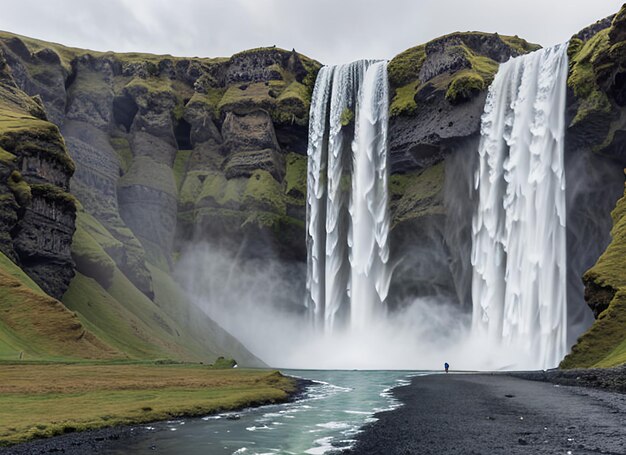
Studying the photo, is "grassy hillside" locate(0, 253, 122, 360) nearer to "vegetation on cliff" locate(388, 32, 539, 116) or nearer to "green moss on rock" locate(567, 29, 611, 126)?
"green moss on rock" locate(567, 29, 611, 126)

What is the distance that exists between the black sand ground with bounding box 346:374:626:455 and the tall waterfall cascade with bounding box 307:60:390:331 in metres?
72.9

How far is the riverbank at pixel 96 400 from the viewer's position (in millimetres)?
25125

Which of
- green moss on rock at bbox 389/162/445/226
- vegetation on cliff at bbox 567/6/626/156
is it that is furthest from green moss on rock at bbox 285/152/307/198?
vegetation on cliff at bbox 567/6/626/156

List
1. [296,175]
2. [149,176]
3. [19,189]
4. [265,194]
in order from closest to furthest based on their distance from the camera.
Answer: [19,189] → [265,194] → [296,175] → [149,176]

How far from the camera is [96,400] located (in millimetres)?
35719

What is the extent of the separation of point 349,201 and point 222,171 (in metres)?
41.0

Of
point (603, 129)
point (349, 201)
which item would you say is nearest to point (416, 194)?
point (349, 201)

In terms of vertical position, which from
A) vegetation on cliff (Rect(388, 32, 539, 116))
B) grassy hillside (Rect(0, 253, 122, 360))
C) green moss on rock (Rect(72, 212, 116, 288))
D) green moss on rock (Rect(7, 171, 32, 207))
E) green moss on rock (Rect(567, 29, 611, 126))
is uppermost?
vegetation on cliff (Rect(388, 32, 539, 116))

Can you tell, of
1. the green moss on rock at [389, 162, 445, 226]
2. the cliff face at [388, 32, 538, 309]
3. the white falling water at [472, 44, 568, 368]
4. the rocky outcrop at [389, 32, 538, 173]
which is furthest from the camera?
the green moss on rock at [389, 162, 445, 226]

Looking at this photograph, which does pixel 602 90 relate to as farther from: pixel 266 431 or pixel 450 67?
pixel 266 431

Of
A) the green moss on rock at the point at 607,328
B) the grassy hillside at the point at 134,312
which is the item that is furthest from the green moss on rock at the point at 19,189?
the green moss on rock at the point at 607,328

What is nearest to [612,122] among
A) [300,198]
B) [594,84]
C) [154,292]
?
[594,84]

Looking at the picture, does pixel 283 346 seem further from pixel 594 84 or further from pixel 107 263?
pixel 594 84

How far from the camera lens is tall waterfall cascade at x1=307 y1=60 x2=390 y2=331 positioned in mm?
117875
